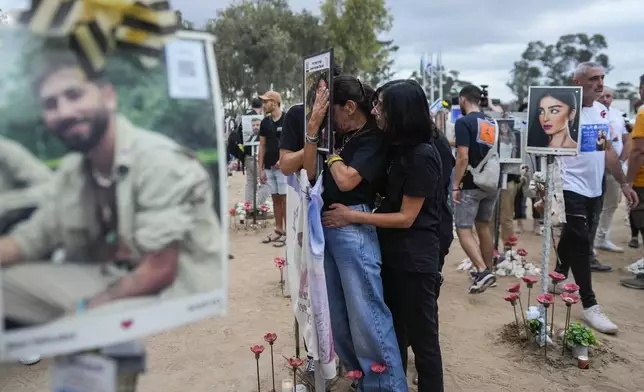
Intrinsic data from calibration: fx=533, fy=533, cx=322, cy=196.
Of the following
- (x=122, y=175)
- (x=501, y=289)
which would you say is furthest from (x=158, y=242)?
(x=501, y=289)

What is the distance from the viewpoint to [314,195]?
8.46 ft

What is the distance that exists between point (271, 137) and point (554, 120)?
12.6ft

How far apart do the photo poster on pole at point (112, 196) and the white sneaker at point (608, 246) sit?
686cm

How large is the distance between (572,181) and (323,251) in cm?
272

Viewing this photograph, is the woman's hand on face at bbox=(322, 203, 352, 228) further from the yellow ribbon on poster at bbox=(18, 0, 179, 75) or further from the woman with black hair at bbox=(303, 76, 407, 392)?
the yellow ribbon on poster at bbox=(18, 0, 179, 75)

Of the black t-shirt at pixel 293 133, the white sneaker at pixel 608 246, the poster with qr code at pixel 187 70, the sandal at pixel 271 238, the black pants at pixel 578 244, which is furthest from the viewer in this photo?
the sandal at pixel 271 238

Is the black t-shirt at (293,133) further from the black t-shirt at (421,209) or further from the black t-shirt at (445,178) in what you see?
the black t-shirt at (445,178)

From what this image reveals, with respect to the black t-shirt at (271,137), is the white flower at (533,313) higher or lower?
lower

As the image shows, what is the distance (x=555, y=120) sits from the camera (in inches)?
144

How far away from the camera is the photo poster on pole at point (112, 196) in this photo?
3.66 feet

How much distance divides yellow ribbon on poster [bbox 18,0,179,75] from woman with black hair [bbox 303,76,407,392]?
1314 mm

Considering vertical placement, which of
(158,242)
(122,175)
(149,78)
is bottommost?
(158,242)

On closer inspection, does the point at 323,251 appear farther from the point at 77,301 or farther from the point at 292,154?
the point at 77,301

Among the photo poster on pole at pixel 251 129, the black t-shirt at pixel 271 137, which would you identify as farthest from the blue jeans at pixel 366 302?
the photo poster on pole at pixel 251 129
